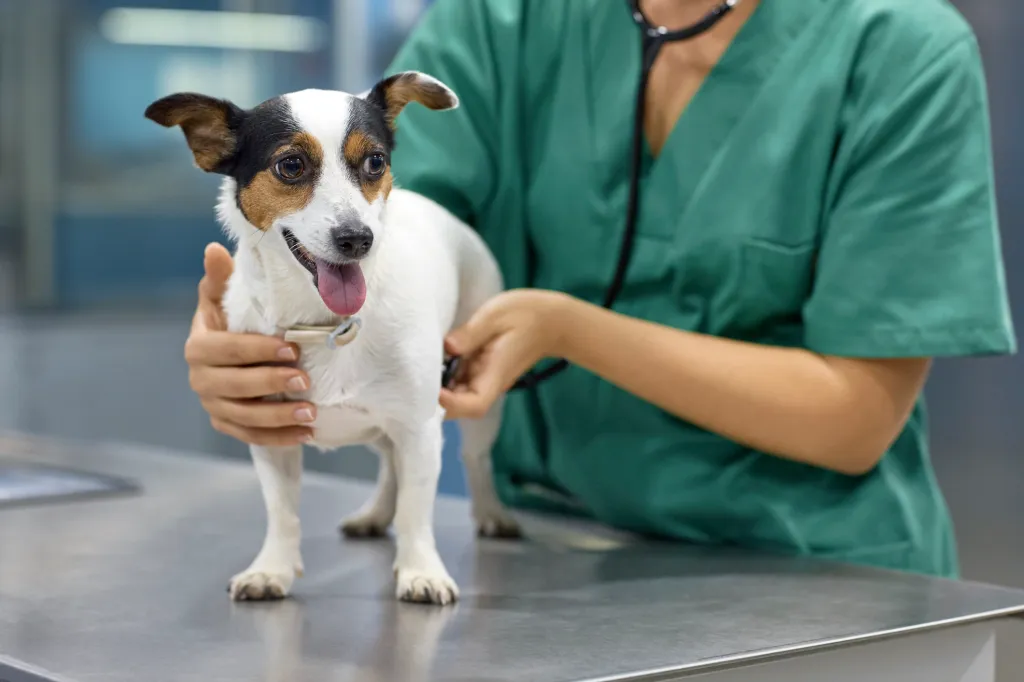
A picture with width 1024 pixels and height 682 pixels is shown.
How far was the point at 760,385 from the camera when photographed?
130 cm

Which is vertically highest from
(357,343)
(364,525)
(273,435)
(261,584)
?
(357,343)

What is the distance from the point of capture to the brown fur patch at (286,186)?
97 centimetres

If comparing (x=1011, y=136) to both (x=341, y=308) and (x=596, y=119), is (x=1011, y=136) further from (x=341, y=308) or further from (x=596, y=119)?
(x=341, y=308)

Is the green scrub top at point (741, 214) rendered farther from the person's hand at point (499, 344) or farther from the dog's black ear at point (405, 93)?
the dog's black ear at point (405, 93)

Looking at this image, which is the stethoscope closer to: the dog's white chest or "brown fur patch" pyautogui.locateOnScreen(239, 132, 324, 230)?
the dog's white chest

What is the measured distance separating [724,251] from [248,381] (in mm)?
508

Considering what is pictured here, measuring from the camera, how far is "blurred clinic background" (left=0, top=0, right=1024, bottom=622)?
3.62 meters

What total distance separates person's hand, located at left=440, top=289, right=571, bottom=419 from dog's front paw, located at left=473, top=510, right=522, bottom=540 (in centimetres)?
20

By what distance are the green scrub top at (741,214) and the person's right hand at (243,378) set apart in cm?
31

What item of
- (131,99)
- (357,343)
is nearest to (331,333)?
(357,343)

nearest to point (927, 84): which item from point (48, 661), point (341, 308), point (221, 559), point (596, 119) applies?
point (596, 119)

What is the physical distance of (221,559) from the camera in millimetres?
1259

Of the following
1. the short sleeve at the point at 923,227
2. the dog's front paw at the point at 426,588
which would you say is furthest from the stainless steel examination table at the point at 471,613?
the short sleeve at the point at 923,227

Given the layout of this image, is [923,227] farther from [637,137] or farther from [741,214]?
[637,137]
